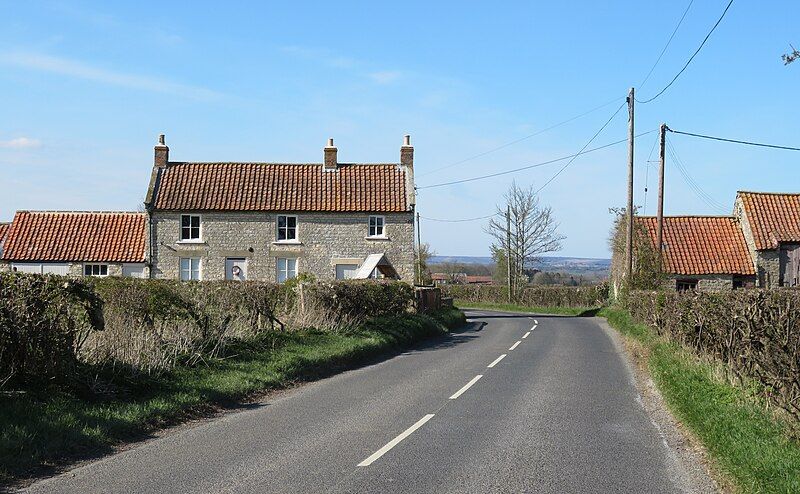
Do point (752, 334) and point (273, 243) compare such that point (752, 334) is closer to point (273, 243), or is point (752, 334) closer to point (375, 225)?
point (375, 225)

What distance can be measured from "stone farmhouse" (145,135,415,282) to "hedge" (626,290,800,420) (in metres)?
21.9

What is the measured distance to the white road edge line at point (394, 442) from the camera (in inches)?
345

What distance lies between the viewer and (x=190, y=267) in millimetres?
40031

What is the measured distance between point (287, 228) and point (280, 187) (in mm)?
2369

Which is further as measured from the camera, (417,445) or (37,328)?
(37,328)

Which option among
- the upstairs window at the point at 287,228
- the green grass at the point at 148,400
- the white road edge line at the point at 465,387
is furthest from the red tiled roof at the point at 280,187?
the white road edge line at the point at 465,387

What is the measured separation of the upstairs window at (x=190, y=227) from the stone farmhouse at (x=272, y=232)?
0.16 feet

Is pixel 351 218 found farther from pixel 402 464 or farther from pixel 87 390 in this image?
pixel 402 464

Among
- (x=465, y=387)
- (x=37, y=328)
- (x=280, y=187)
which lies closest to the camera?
(x=37, y=328)

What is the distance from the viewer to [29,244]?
40938mm

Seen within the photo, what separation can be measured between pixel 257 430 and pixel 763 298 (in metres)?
7.54

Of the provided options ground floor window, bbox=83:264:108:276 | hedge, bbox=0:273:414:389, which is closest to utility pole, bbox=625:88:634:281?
hedge, bbox=0:273:414:389

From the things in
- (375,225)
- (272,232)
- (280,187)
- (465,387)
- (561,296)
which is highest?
(280,187)

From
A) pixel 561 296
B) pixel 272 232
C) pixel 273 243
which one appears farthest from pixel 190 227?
pixel 561 296
